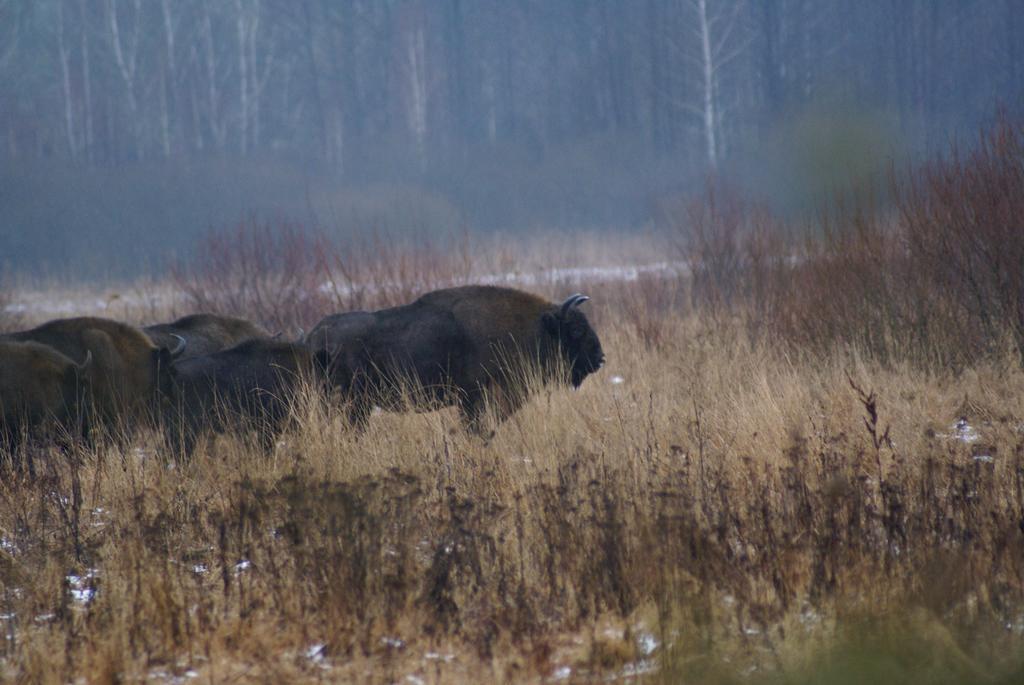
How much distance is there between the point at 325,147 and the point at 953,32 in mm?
26163

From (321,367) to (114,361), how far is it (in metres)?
1.77

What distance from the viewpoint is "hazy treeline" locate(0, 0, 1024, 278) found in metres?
40.2

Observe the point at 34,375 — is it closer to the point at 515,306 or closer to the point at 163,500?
the point at 163,500

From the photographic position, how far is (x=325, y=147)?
45.1 metres

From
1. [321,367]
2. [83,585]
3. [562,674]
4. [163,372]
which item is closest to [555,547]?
[562,674]

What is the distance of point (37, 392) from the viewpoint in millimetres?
7820

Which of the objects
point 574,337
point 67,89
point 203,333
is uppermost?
point 67,89

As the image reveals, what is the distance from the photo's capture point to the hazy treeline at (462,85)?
132 feet

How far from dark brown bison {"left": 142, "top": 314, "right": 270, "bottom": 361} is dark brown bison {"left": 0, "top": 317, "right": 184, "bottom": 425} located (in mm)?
693

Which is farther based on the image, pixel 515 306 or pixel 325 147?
pixel 325 147

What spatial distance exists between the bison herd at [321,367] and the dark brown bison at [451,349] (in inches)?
0.4

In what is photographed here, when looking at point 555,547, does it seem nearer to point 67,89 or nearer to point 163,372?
point 163,372

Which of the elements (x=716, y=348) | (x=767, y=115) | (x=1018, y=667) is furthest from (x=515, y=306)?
(x=767, y=115)

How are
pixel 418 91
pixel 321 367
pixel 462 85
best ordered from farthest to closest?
pixel 462 85 → pixel 418 91 → pixel 321 367
